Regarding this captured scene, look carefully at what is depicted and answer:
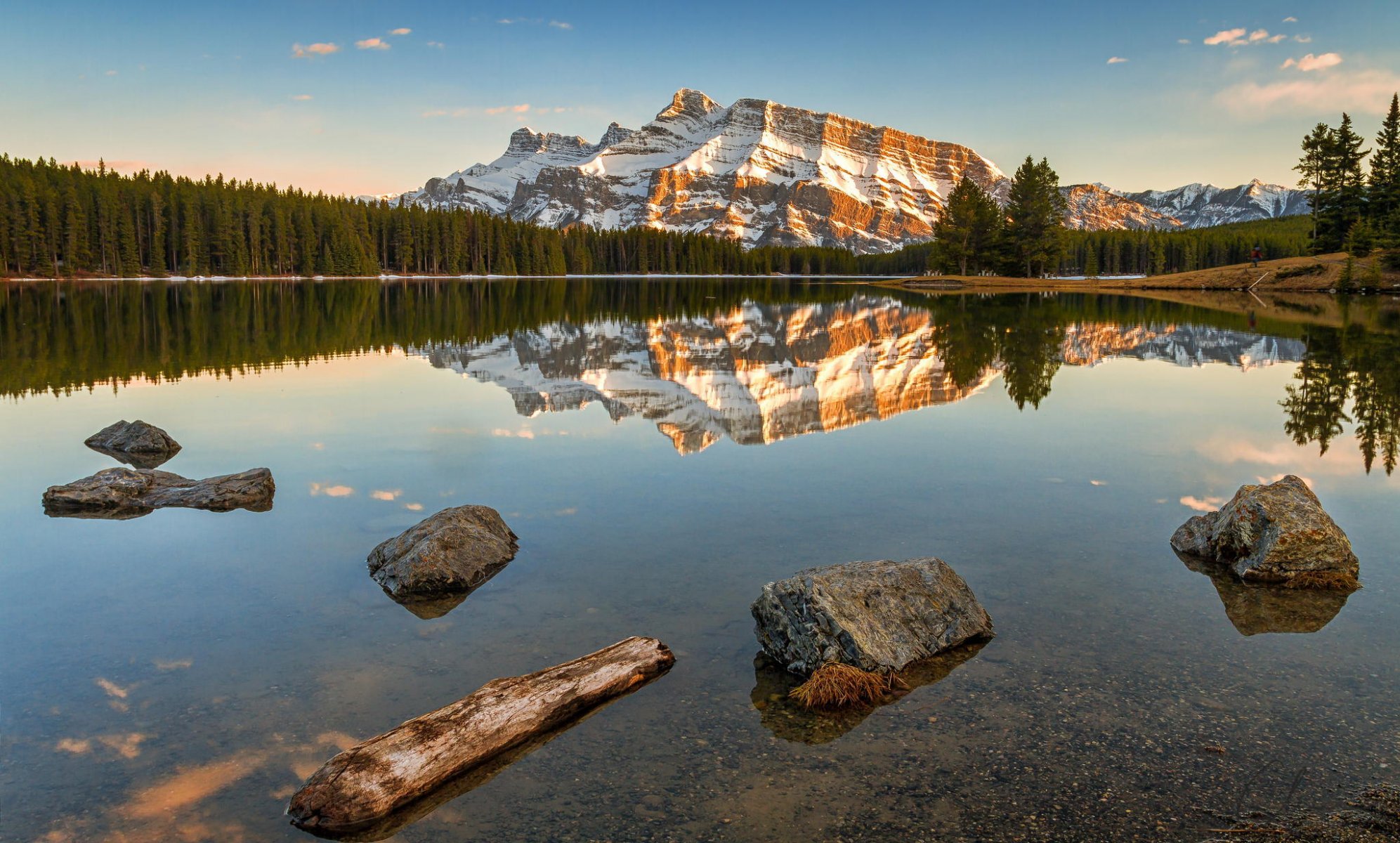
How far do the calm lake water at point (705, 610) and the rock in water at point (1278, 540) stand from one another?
1.32ft

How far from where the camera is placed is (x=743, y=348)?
4053 cm

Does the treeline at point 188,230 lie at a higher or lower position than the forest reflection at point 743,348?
higher

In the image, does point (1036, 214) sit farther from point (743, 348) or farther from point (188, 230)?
point (188, 230)

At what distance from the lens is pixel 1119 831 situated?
648cm

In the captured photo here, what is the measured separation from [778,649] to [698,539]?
370 centimetres

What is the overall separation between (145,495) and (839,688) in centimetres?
1260

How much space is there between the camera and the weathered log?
21.9 ft

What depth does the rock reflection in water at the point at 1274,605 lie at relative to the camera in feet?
33.0

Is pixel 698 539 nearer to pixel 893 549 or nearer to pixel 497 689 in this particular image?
pixel 893 549

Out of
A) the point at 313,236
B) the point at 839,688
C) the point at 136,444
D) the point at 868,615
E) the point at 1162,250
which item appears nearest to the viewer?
the point at 839,688

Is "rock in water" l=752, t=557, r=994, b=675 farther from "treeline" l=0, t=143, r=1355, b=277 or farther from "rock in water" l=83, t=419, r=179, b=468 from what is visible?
"treeline" l=0, t=143, r=1355, b=277

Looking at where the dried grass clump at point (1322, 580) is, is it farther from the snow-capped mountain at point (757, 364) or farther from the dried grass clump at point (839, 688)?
the snow-capped mountain at point (757, 364)

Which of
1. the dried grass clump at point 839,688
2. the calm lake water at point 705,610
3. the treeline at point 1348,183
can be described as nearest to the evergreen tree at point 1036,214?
the treeline at point 1348,183

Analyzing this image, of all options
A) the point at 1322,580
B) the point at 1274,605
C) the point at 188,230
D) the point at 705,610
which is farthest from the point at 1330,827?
the point at 188,230
